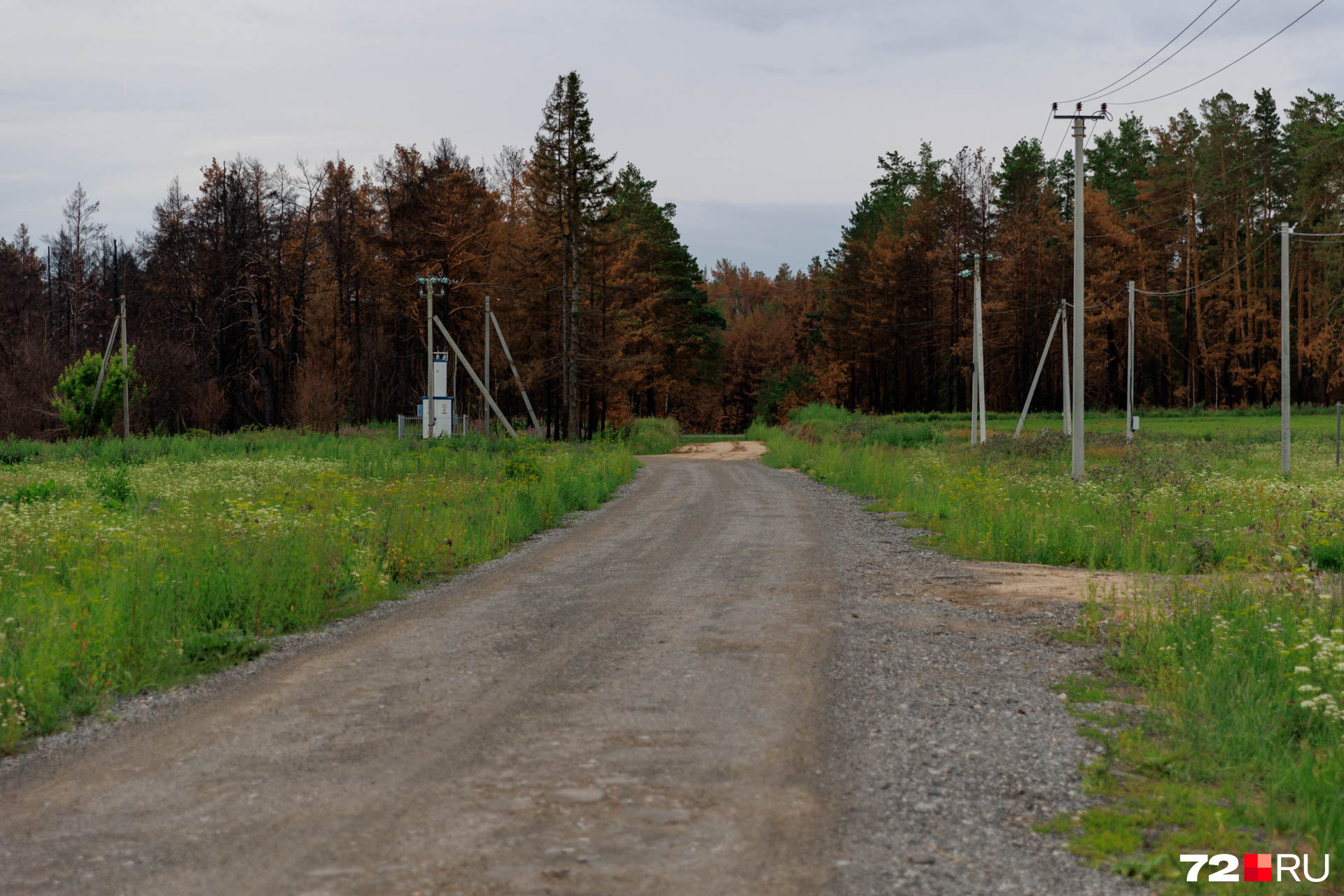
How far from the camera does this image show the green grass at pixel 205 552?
23.6ft

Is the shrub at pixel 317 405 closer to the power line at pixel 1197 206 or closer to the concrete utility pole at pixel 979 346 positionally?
the concrete utility pole at pixel 979 346

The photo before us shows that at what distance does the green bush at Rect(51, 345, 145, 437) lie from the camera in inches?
1585

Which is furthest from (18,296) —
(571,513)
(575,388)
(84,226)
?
(571,513)

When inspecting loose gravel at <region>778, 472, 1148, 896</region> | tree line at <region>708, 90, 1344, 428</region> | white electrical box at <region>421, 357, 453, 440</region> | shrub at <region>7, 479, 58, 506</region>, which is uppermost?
tree line at <region>708, 90, 1344, 428</region>

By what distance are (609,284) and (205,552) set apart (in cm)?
4772

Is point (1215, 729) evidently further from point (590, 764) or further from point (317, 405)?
point (317, 405)

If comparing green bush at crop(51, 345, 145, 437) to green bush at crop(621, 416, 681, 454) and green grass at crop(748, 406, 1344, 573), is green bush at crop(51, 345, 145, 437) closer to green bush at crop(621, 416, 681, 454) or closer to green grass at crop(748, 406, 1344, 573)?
green bush at crop(621, 416, 681, 454)

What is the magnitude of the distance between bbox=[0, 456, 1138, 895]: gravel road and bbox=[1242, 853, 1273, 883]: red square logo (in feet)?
1.93

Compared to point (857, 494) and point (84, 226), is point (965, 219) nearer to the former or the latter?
point (857, 494)

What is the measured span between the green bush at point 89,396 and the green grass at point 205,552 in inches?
739

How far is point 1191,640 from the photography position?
25.1 feet

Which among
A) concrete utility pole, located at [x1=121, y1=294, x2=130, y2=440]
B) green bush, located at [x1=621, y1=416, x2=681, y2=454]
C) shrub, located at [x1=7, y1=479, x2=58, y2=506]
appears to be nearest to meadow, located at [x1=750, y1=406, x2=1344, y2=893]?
shrub, located at [x1=7, y1=479, x2=58, y2=506]

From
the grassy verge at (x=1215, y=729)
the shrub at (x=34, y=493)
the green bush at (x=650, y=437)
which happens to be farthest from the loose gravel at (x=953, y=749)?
the green bush at (x=650, y=437)

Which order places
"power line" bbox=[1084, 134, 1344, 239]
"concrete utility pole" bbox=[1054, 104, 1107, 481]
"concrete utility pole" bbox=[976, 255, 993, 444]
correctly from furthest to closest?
1. "power line" bbox=[1084, 134, 1344, 239]
2. "concrete utility pole" bbox=[976, 255, 993, 444]
3. "concrete utility pole" bbox=[1054, 104, 1107, 481]
